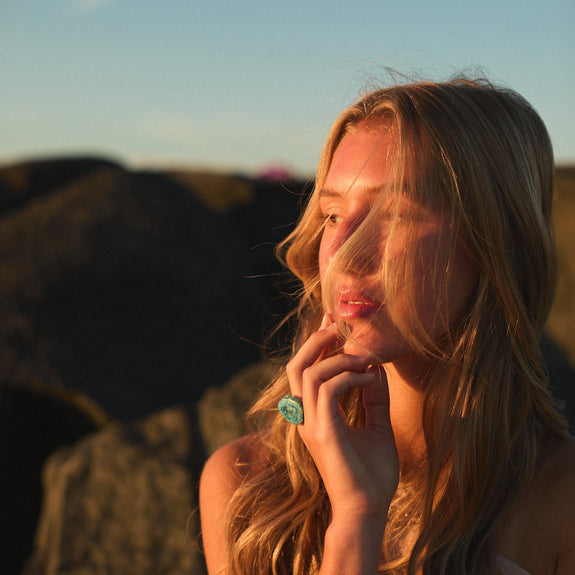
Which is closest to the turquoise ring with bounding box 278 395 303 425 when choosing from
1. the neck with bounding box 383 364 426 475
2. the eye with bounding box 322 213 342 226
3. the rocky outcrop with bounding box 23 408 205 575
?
the neck with bounding box 383 364 426 475

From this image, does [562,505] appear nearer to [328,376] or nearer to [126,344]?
[328,376]

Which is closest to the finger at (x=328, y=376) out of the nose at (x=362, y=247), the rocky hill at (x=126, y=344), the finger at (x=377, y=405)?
the finger at (x=377, y=405)

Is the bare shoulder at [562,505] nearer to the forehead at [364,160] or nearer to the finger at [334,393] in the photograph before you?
the finger at [334,393]

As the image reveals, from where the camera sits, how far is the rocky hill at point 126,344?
4.16m

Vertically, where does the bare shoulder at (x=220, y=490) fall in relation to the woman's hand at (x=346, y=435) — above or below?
below

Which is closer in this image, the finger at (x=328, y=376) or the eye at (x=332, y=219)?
the finger at (x=328, y=376)

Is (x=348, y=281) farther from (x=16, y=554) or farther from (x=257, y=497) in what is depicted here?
(x=16, y=554)

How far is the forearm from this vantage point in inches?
74.3

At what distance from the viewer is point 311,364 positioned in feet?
7.16

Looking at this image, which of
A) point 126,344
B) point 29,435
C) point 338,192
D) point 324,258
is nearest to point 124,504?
point 29,435

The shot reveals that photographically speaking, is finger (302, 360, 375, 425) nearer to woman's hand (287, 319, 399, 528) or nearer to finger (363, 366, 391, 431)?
woman's hand (287, 319, 399, 528)

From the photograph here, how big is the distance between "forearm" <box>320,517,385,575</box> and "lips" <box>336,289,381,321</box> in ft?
2.08

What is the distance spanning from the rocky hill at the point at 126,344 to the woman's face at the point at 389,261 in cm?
168

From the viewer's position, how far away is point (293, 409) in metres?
2.12
